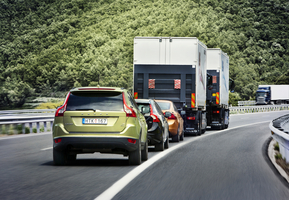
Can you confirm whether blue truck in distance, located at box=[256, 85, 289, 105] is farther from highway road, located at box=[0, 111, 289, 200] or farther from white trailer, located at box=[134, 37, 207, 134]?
highway road, located at box=[0, 111, 289, 200]

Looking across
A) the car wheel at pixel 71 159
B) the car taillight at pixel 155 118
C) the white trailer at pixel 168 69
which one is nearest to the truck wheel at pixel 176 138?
the white trailer at pixel 168 69

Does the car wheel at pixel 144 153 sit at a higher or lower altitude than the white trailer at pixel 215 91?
lower

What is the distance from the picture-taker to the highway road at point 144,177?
7.14 metres

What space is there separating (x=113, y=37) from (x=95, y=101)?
130 metres

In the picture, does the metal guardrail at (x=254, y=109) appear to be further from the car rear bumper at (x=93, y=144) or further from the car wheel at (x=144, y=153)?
the car rear bumper at (x=93, y=144)

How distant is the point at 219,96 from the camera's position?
25.6 metres

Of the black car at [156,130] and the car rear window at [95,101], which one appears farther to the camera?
the black car at [156,130]

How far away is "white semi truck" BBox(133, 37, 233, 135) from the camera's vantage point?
19.5 m

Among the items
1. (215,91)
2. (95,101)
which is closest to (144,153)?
(95,101)

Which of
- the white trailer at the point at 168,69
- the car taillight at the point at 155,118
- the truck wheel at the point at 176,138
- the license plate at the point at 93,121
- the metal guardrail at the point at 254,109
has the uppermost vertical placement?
the white trailer at the point at 168,69

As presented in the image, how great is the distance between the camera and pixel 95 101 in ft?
32.9

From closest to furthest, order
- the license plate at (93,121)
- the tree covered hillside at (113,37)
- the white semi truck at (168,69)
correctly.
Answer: the license plate at (93,121) < the white semi truck at (168,69) < the tree covered hillside at (113,37)

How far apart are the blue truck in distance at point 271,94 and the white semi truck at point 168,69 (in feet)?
188

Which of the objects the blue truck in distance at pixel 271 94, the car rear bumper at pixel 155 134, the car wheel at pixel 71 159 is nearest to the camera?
the car wheel at pixel 71 159
